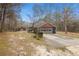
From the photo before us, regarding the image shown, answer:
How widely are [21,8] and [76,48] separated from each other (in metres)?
0.58

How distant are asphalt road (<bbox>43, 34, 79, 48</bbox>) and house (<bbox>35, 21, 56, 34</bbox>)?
4 centimetres

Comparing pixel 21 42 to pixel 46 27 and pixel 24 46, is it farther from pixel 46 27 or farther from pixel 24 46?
pixel 46 27

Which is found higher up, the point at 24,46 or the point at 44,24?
the point at 44,24

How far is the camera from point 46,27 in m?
1.69

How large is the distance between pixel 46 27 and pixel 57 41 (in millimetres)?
154

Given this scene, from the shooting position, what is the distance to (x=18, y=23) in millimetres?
1695

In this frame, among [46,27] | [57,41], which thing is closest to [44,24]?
[46,27]

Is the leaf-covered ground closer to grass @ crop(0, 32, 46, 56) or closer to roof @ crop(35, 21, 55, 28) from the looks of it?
grass @ crop(0, 32, 46, 56)

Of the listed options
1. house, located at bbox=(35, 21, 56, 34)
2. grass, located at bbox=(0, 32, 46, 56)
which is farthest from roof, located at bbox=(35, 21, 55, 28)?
grass, located at bbox=(0, 32, 46, 56)

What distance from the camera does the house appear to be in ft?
5.51

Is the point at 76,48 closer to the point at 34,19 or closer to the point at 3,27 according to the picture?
the point at 34,19

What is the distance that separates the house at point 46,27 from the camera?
1.68 meters

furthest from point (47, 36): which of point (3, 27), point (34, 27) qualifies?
point (3, 27)

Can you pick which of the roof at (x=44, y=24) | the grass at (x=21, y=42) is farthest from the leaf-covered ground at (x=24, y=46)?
the roof at (x=44, y=24)
